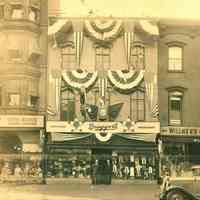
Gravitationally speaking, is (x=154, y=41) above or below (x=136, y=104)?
above

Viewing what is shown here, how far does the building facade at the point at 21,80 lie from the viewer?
40844 millimetres

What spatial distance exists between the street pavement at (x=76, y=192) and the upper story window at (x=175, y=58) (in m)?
8.91

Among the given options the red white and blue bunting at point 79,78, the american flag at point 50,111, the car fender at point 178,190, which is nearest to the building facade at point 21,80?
the american flag at point 50,111

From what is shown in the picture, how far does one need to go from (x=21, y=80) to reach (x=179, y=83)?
11.5 meters

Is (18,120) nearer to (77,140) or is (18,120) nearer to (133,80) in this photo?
(77,140)

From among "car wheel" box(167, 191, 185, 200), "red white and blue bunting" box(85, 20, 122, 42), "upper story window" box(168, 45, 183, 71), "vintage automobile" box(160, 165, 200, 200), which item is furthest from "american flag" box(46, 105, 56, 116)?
"car wheel" box(167, 191, 185, 200)

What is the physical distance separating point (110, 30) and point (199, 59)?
7052mm

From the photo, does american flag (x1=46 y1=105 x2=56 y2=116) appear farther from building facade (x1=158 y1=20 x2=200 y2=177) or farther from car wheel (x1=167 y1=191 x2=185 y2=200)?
car wheel (x1=167 y1=191 x2=185 y2=200)

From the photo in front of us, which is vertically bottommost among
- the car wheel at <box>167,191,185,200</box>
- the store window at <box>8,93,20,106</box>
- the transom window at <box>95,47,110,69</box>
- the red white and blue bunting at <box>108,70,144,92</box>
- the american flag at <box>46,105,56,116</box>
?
the car wheel at <box>167,191,185,200</box>

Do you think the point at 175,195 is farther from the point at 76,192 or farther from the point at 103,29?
the point at 103,29

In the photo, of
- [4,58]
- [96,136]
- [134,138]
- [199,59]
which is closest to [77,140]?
[96,136]

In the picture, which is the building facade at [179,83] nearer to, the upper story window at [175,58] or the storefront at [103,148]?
the upper story window at [175,58]

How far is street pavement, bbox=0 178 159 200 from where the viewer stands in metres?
27.1

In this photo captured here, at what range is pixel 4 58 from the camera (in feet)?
136
